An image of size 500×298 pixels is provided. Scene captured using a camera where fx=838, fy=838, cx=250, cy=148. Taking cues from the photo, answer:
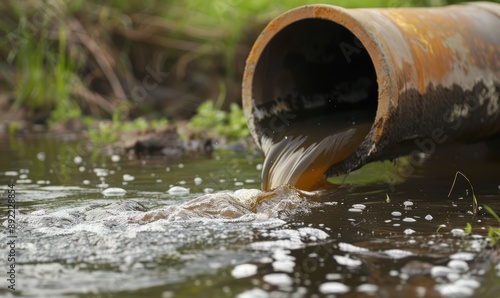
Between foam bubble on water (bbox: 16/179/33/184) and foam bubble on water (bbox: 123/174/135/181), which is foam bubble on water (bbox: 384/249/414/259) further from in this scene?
foam bubble on water (bbox: 16/179/33/184)

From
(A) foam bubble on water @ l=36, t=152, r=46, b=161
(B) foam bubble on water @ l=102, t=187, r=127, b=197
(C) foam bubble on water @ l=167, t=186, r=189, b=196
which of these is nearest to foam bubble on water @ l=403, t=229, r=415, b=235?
(C) foam bubble on water @ l=167, t=186, r=189, b=196

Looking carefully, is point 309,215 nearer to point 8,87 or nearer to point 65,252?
point 65,252

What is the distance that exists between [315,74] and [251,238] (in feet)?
7.85

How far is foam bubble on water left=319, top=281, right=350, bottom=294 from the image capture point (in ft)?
9.33

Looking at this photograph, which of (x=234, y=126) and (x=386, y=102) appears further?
(x=234, y=126)

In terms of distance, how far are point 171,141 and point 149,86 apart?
3239 millimetres

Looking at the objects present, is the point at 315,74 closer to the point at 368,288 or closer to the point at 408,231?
the point at 408,231

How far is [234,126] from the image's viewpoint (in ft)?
26.6

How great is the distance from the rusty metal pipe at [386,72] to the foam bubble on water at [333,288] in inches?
74.8

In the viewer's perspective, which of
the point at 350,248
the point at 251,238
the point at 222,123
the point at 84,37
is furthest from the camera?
the point at 84,37

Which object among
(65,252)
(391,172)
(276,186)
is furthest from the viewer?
(391,172)

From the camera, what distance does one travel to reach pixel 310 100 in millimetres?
5691

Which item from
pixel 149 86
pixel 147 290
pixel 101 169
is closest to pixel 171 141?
pixel 101 169

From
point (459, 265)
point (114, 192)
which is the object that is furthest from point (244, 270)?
point (114, 192)
